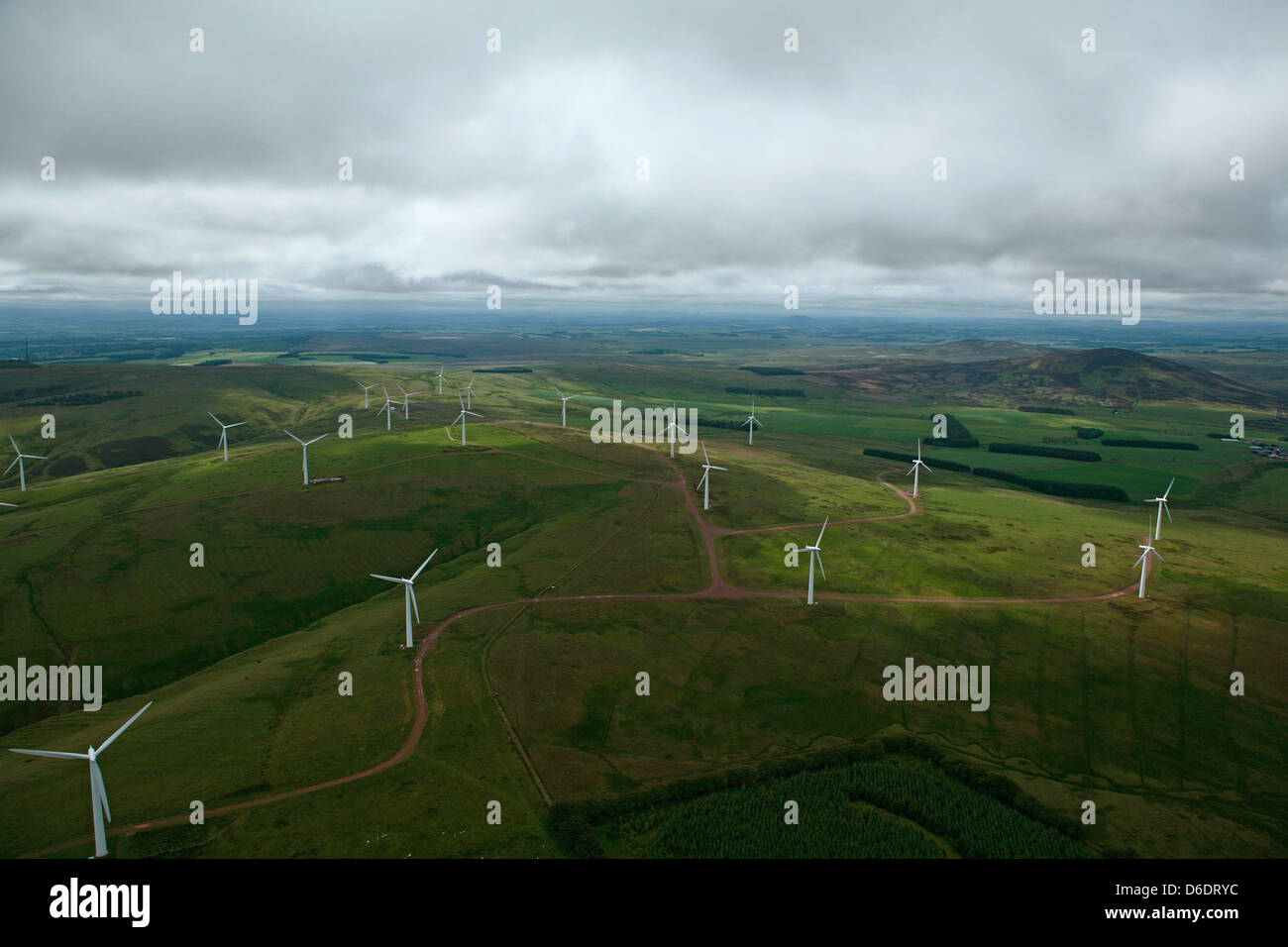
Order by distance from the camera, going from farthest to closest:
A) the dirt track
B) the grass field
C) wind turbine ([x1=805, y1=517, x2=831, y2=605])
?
wind turbine ([x1=805, y1=517, x2=831, y2=605]), the grass field, the dirt track

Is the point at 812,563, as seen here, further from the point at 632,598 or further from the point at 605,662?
the point at 605,662

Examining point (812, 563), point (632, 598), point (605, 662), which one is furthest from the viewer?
point (632, 598)

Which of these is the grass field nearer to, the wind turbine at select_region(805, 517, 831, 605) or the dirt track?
the dirt track

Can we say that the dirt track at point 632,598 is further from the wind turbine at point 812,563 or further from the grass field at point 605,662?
the wind turbine at point 812,563

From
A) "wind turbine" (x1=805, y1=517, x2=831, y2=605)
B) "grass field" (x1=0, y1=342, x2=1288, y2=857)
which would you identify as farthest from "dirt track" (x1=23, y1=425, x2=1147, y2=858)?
"wind turbine" (x1=805, y1=517, x2=831, y2=605)

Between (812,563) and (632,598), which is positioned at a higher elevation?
(812,563)

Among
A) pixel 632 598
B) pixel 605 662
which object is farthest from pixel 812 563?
pixel 605 662

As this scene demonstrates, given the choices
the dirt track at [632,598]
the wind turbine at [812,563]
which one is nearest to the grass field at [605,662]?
the dirt track at [632,598]
